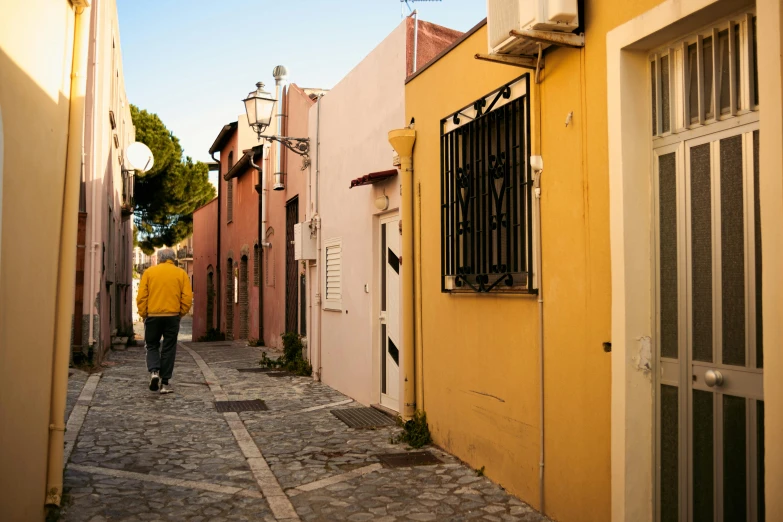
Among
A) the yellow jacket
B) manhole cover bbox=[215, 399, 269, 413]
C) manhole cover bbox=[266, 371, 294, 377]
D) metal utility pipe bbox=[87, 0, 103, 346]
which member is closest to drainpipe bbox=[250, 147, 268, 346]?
metal utility pipe bbox=[87, 0, 103, 346]

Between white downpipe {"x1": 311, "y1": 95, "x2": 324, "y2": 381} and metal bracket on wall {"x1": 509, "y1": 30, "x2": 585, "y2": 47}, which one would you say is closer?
metal bracket on wall {"x1": 509, "y1": 30, "x2": 585, "y2": 47}

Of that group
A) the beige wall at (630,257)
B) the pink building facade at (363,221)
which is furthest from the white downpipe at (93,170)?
the beige wall at (630,257)

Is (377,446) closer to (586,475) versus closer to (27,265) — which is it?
(586,475)

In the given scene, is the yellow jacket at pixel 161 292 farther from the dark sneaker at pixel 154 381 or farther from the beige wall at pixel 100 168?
the beige wall at pixel 100 168

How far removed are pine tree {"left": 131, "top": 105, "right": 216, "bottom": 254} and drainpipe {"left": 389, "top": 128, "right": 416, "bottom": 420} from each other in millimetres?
28334

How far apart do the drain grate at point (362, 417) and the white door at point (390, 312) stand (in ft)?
0.66

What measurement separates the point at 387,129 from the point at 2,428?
18.0 ft

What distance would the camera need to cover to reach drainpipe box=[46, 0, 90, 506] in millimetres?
4531

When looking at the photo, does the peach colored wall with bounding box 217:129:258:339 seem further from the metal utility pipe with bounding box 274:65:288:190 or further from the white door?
the white door

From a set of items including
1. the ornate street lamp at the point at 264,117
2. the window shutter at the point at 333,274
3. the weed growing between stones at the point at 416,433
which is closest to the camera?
the weed growing between stones at the point at 416,433

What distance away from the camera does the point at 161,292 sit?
990cm

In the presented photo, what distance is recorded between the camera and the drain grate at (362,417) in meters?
7.81

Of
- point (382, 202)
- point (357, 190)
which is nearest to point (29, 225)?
point (382, 202)

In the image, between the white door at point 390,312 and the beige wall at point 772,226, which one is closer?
the beige wall at point 772,226
